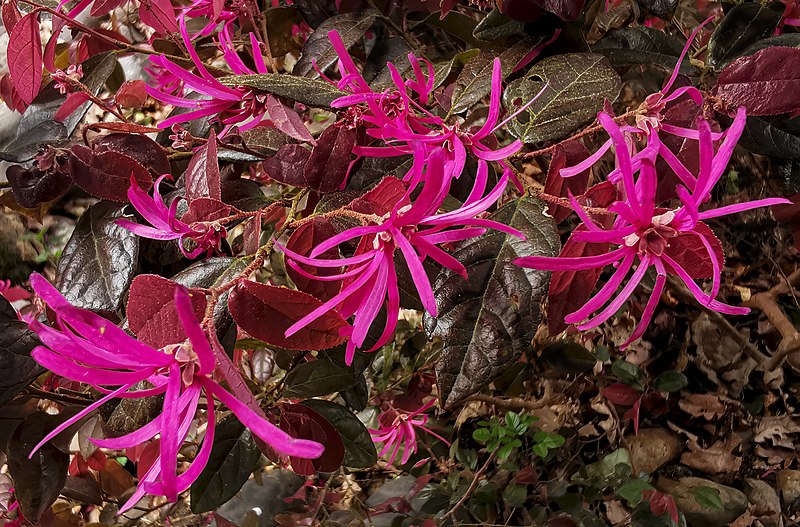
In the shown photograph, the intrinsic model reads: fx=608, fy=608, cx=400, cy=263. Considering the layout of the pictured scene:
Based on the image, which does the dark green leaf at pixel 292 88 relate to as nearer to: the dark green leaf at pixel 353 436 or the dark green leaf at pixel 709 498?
the dark green leaf at pixel 353 436

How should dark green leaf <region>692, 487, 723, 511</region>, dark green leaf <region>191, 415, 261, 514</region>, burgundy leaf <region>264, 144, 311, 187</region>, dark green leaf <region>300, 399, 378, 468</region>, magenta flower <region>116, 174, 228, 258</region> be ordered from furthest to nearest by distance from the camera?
dark green leaf <region>692, 487, 723, 511</region>
dark green leaf <region>300, 399, 378, 468</region>
dark green leaf <region>191, 415, 261, 514</region>
burgundy leaf <region>264, 144, 311, 187</region>
magenta flower <region>116, 174, 228, 258</region>

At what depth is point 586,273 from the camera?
0.42 m

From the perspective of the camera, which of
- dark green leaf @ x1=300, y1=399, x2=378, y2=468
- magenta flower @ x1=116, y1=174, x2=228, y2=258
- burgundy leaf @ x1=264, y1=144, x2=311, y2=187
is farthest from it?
dark green leaf @ x1=300, y1=399, x2=378, y2=468

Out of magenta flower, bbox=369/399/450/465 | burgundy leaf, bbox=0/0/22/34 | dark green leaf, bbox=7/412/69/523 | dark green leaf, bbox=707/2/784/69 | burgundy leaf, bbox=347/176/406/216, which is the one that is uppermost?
burgundy leaf, bbox=0/0/22/34

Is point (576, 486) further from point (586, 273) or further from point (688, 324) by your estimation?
point (586, 273)

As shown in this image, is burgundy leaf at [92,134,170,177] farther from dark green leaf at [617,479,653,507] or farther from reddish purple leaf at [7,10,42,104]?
dark green leaf at [617,479,653,507]

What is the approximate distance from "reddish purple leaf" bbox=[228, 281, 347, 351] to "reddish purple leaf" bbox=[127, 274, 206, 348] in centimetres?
3

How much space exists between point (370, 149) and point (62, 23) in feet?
1.21

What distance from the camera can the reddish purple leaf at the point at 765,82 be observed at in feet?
1.50

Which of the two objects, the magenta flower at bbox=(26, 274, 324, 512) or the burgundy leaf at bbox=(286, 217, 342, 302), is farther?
the burgundy leaf at bbox=(286, 217, 342, 302)

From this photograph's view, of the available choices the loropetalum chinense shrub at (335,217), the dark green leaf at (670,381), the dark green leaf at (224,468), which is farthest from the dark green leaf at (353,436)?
the dark green leaf at (670,381)

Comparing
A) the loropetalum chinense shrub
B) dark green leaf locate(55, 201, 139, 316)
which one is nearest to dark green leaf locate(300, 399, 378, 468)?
the loropetalum chinense shrub

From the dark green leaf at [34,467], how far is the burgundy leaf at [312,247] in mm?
372

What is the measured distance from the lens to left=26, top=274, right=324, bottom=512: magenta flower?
254 millimetres
